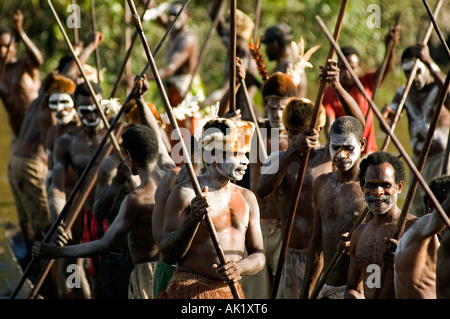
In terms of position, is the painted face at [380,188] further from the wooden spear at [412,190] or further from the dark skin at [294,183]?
the dark skin at [294,183]

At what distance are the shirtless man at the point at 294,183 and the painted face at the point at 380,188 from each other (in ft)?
3.64

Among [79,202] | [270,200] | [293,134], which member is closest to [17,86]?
[79,202]

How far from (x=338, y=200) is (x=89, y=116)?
2402 millimetres

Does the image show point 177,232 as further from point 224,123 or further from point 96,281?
point 96,281

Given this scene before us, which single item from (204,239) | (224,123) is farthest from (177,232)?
(224,123)

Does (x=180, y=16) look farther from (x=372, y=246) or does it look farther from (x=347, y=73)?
(x=372, y=246)

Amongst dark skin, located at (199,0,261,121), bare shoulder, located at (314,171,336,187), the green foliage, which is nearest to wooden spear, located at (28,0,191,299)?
dark skin, located at (199,0,261,121)

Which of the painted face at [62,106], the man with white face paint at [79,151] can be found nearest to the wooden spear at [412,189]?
the man with white face paint at [79,151]

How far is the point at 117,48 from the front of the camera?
15617 mm

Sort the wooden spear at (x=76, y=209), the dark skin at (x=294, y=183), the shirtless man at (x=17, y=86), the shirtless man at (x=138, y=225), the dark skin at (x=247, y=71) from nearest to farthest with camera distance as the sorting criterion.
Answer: the shirtless man at (x=138, y=225) < the dark skin at (x=294, y=183) < the wooden spear at (x=76, y=209) < the dark skin at (x=247, y=71) < the shirtless man at (x=17, y=86)

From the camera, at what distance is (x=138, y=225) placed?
5.69 meters

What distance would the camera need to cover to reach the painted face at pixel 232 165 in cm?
481

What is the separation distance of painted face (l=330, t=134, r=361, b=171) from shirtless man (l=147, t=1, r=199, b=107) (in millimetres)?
4503

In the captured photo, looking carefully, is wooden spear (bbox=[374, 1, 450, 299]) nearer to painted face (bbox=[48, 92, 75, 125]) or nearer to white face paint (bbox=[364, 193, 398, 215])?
white face paint (bbox=[364, 193, 398, 215])
